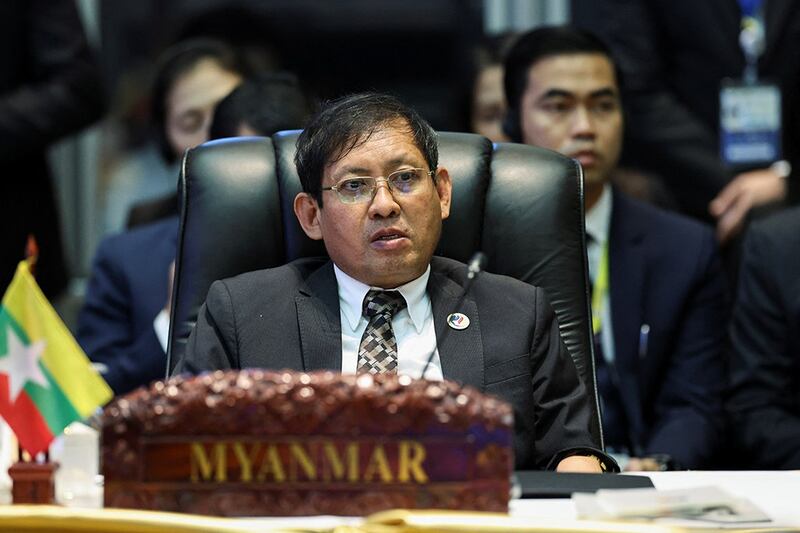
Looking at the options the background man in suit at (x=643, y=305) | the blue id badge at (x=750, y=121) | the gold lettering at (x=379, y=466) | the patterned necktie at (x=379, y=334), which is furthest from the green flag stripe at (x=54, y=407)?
the blue id badge at (x=750, y=121)

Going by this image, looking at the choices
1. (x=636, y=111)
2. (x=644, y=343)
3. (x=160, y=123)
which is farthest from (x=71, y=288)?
(x=644, y=343)

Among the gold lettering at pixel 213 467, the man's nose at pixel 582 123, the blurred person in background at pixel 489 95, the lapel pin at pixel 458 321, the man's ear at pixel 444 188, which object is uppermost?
the blurred person in background at pixel 489 95

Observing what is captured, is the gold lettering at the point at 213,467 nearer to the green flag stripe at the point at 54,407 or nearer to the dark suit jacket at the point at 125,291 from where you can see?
the green flag stripe at the point at 54,407

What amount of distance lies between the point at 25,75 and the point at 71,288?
4.38 feet

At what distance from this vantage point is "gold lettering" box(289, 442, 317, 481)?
1707 mm

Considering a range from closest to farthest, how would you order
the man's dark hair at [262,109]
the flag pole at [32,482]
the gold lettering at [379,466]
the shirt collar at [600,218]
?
the gold lettering at [379,466] → the flag pole at [32,482] → the shirt collar at [600,218] → the man's dark hair at [262,109]

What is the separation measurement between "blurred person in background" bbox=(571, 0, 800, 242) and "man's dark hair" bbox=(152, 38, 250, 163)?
1.15 metres

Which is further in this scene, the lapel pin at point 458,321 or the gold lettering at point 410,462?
the lapel pin at point 458,321

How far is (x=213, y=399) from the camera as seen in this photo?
5.62 feet

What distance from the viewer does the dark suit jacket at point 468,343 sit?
260 centimetres

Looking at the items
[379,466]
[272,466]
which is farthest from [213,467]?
[379,466]

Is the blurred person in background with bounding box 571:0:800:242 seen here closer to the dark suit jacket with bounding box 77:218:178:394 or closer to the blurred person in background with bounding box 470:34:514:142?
the blurred person in background with bounding box 470:34:514:142

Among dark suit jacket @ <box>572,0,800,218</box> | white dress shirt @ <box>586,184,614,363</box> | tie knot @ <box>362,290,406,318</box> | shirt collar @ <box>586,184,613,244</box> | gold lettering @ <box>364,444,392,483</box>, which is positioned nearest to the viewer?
gold lettering @ <box>364,444,392,483</box>

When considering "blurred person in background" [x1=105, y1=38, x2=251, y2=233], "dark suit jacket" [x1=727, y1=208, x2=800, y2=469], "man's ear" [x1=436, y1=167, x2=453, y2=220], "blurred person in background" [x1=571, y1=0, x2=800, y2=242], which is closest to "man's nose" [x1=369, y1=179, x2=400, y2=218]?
"man's ear" [x1=436, y1=167, x2=453, y2=220]
